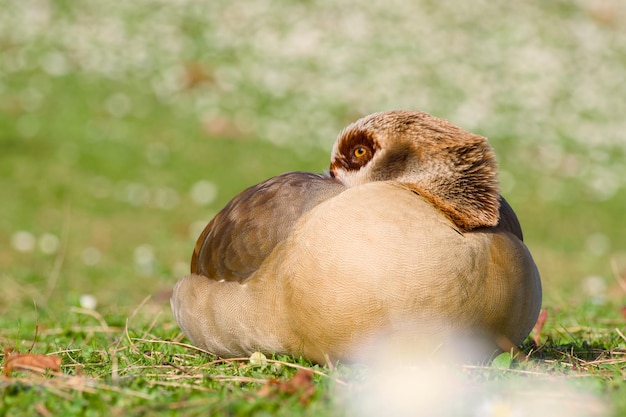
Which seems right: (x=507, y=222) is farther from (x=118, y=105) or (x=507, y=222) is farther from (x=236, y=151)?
(x=118, y=105)

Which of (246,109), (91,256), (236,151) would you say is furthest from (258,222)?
(246,109)

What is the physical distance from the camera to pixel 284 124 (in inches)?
797

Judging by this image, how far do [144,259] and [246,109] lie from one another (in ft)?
29.6

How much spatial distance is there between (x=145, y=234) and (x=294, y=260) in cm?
1062

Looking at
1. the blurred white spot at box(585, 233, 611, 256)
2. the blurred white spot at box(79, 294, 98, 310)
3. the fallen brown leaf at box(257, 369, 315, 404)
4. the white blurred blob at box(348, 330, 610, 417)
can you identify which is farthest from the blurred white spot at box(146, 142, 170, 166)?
the fallen brown leaf at box(257, 369, 315, 404)

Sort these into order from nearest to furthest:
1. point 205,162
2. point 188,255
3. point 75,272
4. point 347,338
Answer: point 347,338
point 75,272
point 188,255
point 205,162

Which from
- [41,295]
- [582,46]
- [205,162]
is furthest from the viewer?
[582,46]

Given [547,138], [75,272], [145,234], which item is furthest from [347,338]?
[547,138]

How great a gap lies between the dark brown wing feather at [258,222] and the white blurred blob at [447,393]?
83 cm

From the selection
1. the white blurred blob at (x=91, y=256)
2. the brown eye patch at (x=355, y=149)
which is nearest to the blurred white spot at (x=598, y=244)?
the white blurred blob at (x=91, y=256)

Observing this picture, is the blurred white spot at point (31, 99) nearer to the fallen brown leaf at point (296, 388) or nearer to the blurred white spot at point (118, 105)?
the blurred white spot at point (118, 105)

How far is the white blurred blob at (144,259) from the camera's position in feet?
37.8

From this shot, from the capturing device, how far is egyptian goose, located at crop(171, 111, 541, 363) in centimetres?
381

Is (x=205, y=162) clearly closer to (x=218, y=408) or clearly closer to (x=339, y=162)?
(x=339, y=162)
